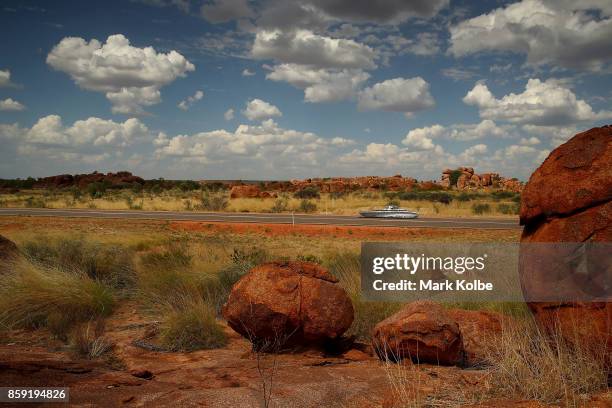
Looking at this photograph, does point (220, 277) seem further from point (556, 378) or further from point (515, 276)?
point (556, 378)

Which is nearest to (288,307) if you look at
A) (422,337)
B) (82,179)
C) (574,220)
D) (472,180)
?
(422,337)

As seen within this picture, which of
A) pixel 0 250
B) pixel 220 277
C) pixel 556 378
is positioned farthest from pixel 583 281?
pixel 0 250

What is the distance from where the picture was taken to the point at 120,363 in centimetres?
656

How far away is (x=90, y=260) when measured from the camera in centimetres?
1177

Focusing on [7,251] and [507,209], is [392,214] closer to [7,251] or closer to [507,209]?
[507,209]

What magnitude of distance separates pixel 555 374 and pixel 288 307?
11.0 feet

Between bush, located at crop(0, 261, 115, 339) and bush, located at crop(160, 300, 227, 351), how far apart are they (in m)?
1.67

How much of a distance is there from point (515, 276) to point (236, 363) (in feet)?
24.1

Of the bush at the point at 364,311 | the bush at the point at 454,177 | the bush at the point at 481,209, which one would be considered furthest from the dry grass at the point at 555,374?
the bush at the point at 454,177

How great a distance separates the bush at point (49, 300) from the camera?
8031 millimetres

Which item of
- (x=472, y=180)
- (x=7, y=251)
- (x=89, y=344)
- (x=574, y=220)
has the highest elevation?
(x=472, y=180)

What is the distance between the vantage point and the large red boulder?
5.09 meters

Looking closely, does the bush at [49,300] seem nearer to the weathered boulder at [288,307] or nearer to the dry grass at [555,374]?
the weathered boulder at [288,307]

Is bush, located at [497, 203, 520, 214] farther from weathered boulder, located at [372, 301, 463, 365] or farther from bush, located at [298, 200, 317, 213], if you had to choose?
weathered boulder, located at [372, 301, 463, 365]
